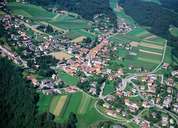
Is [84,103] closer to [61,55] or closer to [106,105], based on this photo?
[106,105]

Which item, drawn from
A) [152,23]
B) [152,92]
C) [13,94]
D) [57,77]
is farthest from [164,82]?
[152,23]

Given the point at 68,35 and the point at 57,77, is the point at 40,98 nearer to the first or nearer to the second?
the point at 57,77

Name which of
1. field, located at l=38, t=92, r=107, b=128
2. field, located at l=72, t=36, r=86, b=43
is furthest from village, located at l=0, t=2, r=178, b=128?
field, located at l=38, t=92, r=107, b=128

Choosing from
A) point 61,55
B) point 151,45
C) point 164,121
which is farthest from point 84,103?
point 151,45

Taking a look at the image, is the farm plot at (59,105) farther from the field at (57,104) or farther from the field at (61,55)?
the field at (61,55)

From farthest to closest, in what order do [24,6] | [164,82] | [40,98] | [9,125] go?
1. [24,6]
2. [164,82]
3. [40,98]
4. [9,125]
